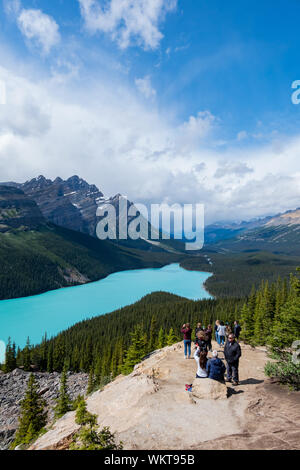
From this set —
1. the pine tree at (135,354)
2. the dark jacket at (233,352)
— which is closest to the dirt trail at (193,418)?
the dark jacket at (233,352)

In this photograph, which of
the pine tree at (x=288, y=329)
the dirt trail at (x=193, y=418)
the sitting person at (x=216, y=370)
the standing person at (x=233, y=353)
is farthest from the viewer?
the pine tree at (x=288, y=329)

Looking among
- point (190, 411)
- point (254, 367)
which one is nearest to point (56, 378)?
point (254, 367)

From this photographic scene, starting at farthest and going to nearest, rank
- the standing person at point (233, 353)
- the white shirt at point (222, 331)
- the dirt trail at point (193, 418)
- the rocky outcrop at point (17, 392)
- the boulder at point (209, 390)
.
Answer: the rocky outcrop at point (17, 392) < the white shirt at point (222, 331) < the standing person at point (233, 353) < the boulder at point (209, 390) < the dirt trail at point (193, 418)

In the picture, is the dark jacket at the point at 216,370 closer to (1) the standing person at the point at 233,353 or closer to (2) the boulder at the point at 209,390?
(2) the boulder at the point at 209,390

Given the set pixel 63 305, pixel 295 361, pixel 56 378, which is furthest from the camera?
pixel 63 305

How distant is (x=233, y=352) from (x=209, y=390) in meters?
3.09

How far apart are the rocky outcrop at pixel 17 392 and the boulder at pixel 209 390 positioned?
136ft

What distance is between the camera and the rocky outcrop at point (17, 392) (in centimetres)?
4343

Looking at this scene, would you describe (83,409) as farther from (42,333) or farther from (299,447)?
(42,333)

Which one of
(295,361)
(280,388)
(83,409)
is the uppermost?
(83,409)

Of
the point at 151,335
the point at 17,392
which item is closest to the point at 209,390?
the point at 151,335

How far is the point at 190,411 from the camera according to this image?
41.6 feet

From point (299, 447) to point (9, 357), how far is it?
286ft
